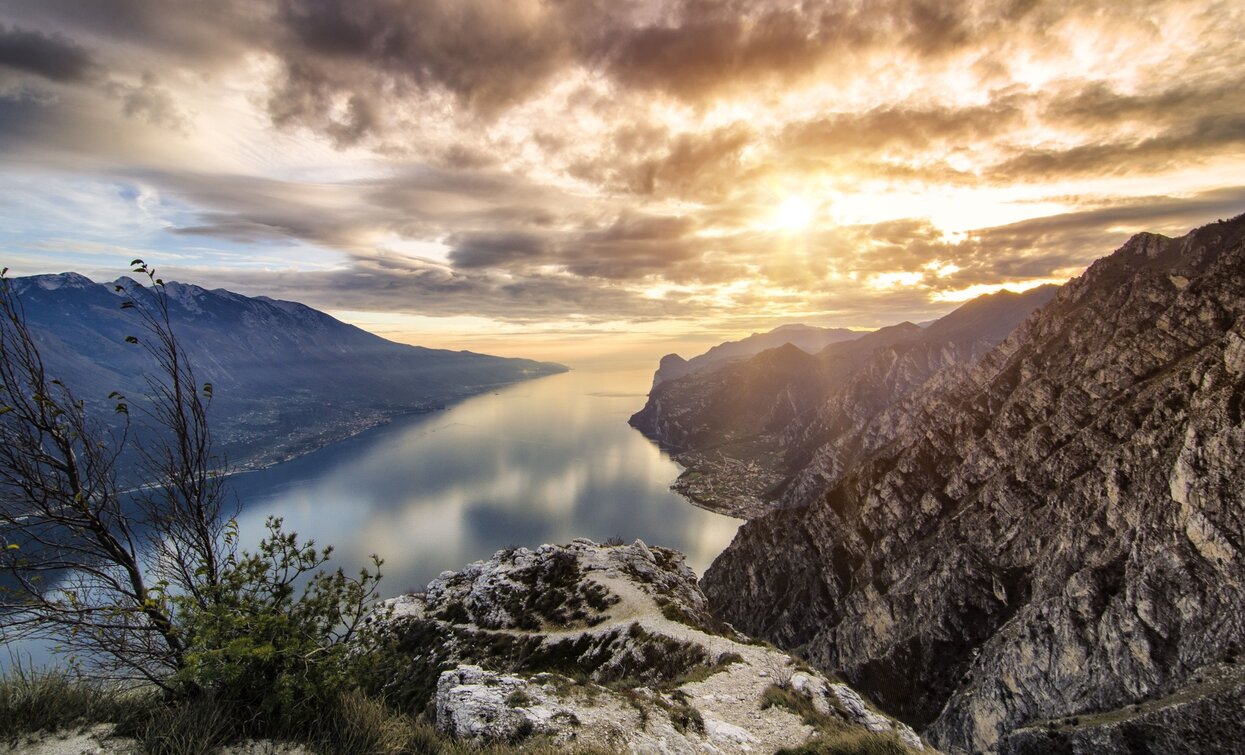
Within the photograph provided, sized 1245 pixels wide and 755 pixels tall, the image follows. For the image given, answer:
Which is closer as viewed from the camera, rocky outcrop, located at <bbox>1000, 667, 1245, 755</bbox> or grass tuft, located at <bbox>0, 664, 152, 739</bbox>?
grass tuft, located at <bbox>0, 664, 152, 739</bbox>

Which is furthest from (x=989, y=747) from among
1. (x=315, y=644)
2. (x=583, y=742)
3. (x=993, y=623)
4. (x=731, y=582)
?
(x=315, y=644)

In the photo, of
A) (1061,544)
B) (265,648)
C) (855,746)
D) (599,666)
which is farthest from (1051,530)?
(265,648)

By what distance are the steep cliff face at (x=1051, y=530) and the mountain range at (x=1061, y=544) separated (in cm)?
29

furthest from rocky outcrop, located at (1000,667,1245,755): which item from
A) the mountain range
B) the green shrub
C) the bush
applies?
the bush

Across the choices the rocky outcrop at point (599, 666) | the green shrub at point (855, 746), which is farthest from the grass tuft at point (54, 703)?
the green shrub at point (855, 746)

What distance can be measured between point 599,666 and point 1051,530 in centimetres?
7596

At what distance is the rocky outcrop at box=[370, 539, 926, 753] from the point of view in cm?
1812

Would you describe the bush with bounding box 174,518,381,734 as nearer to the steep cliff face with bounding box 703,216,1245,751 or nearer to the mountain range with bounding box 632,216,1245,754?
the mountain range with bounding box 632,216,1245,754

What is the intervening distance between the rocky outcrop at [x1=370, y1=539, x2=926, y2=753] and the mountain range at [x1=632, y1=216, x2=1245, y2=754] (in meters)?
42.2

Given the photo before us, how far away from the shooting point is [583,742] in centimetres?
1670

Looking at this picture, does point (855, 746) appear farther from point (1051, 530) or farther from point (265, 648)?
point (1051, 530)

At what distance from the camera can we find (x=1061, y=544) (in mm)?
70875

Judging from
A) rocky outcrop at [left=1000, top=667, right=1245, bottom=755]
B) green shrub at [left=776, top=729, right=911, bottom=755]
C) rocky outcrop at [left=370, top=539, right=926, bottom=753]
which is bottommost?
rocky outcrop at [left=1000, top=667, right=1245, bottom=755]

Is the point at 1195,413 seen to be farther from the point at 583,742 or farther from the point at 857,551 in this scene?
the point at 583,742
